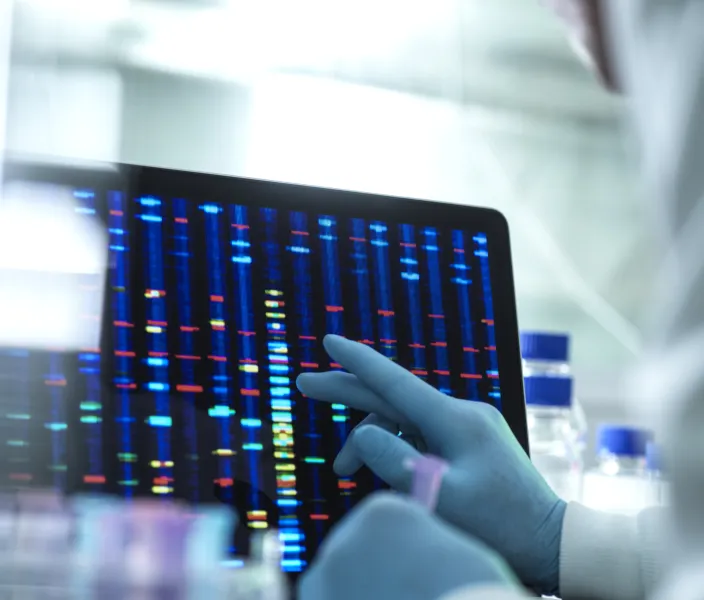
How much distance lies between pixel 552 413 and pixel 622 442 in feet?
0.38

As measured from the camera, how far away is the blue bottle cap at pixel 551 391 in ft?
3.85

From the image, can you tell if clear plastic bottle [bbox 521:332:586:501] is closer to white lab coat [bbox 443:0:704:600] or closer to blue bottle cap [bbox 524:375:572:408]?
blue bottle cap [bbox 524:375:572:408]

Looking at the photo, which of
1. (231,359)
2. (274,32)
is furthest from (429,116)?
(231,359)

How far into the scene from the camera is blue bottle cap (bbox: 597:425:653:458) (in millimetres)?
1348

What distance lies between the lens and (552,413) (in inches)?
54.6

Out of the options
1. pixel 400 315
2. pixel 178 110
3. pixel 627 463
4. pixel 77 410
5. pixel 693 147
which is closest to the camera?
pixel 693 147

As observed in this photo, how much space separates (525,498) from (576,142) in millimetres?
1414

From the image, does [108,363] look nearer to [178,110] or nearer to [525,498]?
[525,498]

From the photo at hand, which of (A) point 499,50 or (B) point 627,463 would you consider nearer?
(B) point 627,463

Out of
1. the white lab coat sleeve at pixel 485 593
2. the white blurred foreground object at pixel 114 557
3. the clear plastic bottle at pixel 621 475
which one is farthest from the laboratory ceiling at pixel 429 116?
the white lab coat sleeve at pixel 485 593

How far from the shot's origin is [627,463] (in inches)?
57.4

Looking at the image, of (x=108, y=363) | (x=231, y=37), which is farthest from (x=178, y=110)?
(x=108, y=363)

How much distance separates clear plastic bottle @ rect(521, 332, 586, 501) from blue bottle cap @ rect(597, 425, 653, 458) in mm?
73

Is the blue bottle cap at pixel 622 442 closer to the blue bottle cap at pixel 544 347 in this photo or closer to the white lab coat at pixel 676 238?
Answer: the blue bottle cap at pixel 544 347
